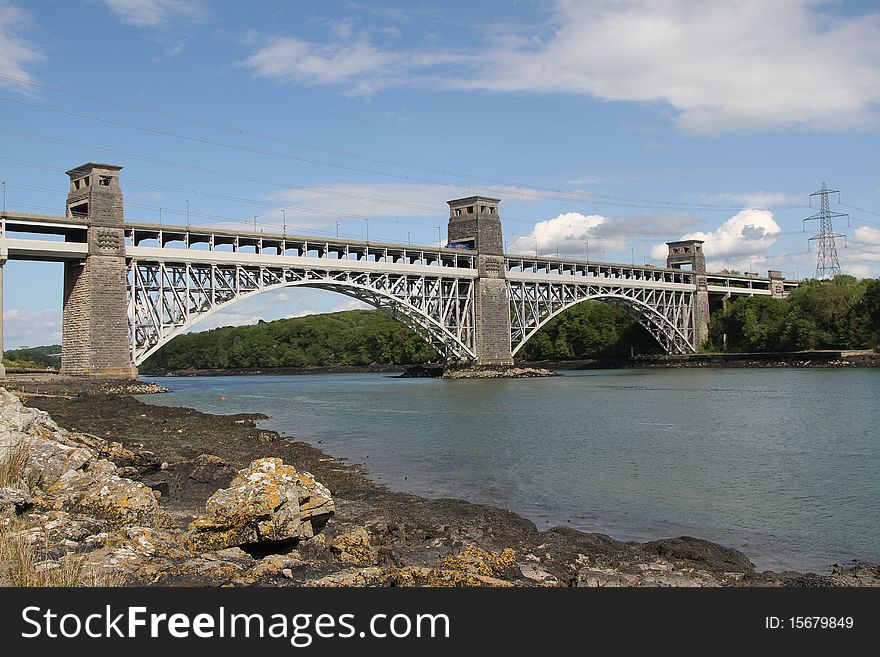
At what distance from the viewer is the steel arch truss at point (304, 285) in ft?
172

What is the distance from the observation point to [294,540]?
9.32 meters

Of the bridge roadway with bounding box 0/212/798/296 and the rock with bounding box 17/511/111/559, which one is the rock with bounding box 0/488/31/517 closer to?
the rock with bounding box 17/511/111/559

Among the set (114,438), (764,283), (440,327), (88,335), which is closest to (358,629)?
(114,438)

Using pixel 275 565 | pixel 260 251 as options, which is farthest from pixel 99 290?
pixel 275 565

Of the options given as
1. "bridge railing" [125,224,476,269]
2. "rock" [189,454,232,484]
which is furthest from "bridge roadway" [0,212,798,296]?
"rock" [189,454,232,484]

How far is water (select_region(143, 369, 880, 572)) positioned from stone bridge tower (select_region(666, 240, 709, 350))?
2259 inches

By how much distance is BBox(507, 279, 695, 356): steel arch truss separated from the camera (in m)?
79.8

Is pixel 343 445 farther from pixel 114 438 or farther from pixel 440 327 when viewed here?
pixel 440 327

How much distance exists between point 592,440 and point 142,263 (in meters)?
36.1

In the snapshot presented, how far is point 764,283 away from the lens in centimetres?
12181

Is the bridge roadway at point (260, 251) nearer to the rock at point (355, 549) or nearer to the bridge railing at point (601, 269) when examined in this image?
the bridge railing at point (601, 269)

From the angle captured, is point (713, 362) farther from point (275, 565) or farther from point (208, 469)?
point (275, 565)

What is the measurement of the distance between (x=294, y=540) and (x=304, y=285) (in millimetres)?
51935

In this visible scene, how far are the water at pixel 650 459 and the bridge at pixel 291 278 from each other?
755 centimetres
